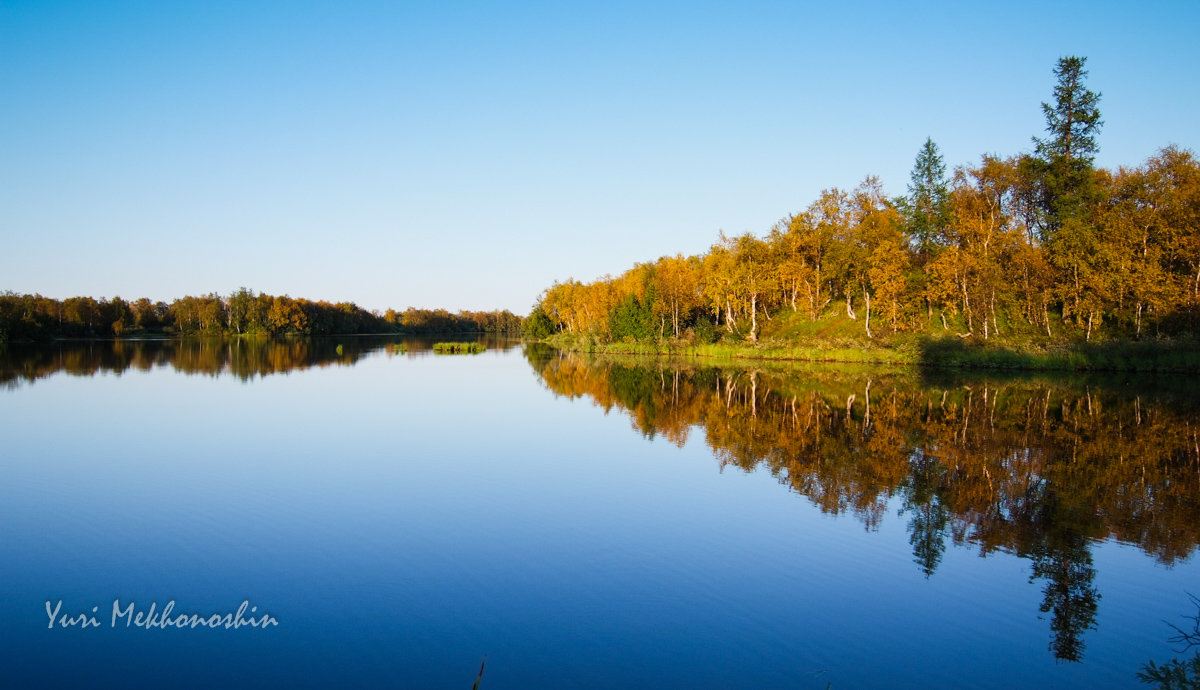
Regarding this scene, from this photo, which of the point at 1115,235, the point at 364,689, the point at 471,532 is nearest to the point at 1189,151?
the point at 1115,235

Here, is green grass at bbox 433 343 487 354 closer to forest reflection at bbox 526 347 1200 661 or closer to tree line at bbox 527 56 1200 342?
tree line at bbox 527 56 1200 342

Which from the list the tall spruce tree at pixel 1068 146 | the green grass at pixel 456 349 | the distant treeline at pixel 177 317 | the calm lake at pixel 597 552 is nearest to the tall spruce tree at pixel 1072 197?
the tall spruce tree at pixel 1068 146

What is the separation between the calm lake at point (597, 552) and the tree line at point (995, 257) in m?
26.2

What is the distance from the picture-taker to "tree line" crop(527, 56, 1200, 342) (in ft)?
136

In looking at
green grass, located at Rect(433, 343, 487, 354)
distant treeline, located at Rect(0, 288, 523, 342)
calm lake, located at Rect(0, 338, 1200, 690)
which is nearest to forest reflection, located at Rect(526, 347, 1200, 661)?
calm lake, located at Rect(0, 338, 1200, 690)

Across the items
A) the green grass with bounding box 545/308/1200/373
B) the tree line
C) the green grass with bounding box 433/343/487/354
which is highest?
the tree line

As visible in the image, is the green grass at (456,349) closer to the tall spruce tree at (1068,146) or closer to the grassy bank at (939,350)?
the grassy bank at (939,350)

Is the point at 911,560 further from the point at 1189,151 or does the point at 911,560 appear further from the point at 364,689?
the point at 1189,151

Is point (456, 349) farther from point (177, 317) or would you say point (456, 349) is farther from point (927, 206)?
point (177, 317)

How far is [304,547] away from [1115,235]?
50.2 m

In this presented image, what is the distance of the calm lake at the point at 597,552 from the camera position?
6.73 m

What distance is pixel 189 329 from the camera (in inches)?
5108

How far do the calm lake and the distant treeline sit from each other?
91.3 metres

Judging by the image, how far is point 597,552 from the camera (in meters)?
9.88
